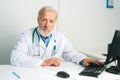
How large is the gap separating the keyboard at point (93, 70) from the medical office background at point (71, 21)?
110 centimetres

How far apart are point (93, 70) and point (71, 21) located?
132 centimetres

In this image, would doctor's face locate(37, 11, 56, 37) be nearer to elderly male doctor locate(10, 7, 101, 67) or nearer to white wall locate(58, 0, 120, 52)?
elderly male doctor locate(10, 7, 101, 67)

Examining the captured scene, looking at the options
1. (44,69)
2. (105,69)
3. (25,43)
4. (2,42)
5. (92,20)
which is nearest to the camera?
(44,69)

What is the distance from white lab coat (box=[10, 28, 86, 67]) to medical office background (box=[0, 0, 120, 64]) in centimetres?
48

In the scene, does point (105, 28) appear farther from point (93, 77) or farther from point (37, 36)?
point (93, 77)

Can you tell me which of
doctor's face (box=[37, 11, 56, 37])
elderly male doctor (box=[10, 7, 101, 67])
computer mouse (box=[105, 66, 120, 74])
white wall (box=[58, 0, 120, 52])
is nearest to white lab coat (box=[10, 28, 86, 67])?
elderly male doctor (box=[10, 7, 101, 67])

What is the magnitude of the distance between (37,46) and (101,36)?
153 cm

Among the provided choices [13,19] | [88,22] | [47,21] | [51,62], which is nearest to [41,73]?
[51,62]

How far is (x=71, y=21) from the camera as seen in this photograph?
10.1 feet

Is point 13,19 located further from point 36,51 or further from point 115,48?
point 115,48

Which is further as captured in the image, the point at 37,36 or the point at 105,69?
the point at 37,36

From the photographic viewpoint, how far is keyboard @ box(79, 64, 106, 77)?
1780 mm

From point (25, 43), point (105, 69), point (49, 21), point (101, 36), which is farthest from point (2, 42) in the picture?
point (101, 36)

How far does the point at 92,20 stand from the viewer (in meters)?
3.30
